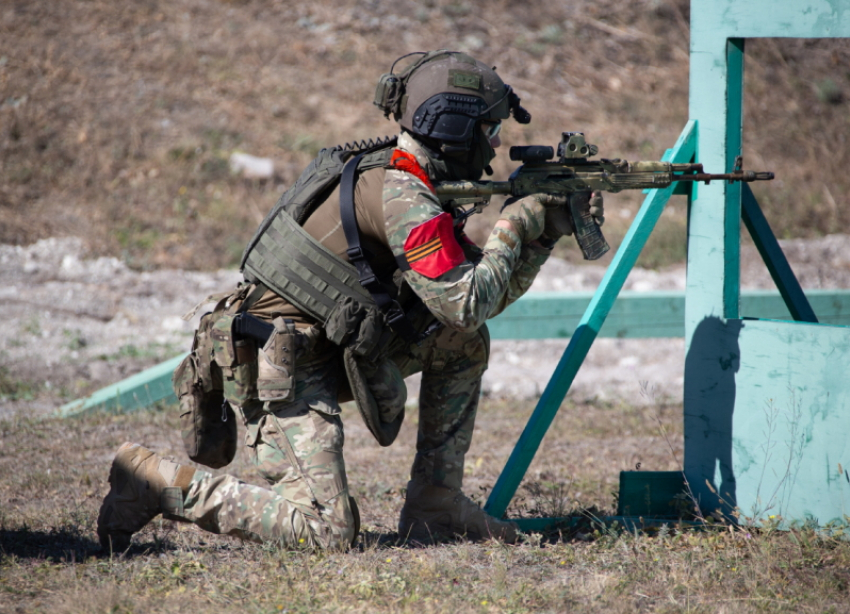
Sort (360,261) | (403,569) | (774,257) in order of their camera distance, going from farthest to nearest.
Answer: (774,257) < (360,261) < (403,569)

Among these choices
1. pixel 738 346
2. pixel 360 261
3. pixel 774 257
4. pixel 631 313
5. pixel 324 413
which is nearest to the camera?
pixel 360 261

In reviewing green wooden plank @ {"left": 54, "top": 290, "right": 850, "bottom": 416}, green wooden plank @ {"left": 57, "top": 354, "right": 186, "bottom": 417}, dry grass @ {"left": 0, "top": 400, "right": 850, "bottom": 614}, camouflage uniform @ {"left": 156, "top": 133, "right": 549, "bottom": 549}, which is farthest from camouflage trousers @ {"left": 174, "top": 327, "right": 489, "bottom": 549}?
green wooden plank @ {"left": 54, "top": 290, "right": 850, "bottom": 416}

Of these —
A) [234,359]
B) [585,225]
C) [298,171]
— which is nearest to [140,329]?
[298,171]

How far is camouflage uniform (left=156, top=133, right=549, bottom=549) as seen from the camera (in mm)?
3004

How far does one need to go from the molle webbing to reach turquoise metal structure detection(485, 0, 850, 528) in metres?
1.05

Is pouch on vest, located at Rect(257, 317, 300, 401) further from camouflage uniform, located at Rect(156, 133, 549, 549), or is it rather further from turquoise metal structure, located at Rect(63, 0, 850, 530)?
turquoise metal structure, located at Rect(63, 0, 850, 530)

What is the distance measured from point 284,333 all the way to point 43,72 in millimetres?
10483

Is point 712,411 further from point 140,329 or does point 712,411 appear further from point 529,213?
point 140,329

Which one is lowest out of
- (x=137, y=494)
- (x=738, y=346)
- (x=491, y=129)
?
(x=137, y=494)

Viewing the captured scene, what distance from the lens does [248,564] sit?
3004 mm

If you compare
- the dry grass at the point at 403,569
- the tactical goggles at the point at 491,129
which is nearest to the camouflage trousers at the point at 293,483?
the dry grass at the point at 403,569

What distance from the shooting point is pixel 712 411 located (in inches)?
140

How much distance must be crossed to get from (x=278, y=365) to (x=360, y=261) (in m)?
0.51

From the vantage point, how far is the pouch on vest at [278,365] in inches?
120
